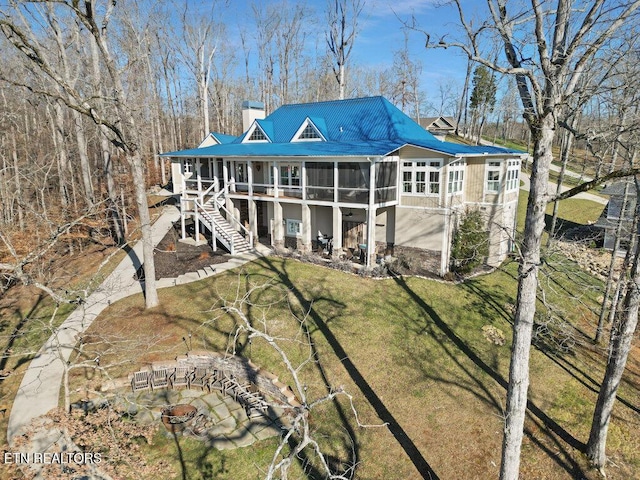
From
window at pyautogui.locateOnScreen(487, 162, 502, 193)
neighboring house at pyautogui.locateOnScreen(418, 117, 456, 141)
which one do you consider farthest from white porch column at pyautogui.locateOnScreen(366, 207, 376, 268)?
neighboring house at pyautogui.locateOnScreen(418, 117, 456, 141)

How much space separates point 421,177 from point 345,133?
6132 millimetres

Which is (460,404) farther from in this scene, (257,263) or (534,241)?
(257,263)

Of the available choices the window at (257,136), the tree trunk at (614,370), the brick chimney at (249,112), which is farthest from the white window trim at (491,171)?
the brick chimney at (249,112)

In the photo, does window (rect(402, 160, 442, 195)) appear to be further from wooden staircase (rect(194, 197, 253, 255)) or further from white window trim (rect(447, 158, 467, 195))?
wooden staircase (rect(194, 197, 253, 255))

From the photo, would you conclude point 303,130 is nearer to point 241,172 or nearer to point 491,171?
point 241,172

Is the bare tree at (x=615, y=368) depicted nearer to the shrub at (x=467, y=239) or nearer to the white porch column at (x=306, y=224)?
the shrub at (x=467, y=239)

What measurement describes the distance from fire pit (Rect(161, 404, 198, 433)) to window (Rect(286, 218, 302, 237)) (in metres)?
11.9

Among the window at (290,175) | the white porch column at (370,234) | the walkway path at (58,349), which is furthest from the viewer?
the window at (290,175)

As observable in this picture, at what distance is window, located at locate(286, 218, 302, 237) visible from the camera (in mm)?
21438

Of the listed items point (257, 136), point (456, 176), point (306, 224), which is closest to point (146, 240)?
point (306, 224)

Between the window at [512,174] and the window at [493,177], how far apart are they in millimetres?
755

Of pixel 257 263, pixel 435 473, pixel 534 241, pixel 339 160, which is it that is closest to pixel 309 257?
pixel 257 263

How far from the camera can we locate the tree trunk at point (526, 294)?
669cm

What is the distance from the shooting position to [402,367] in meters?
12.2
